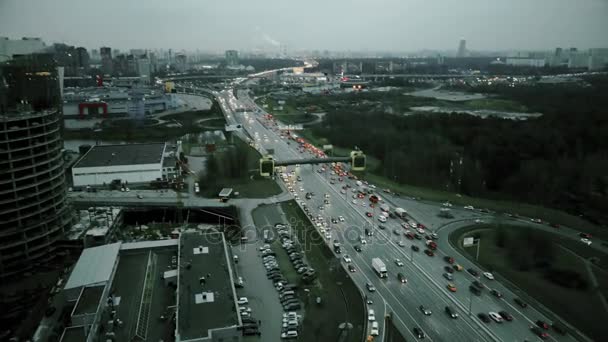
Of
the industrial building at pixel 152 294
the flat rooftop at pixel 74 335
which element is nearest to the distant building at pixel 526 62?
the industrial building at pixel 152 294

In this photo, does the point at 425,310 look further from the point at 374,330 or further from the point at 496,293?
the point at 496,293

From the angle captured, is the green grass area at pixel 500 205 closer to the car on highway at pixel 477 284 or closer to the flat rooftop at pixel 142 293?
the car on highway at pixel 477 284

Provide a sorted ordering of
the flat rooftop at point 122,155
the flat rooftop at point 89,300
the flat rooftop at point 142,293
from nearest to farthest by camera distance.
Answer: the flat rooftop at point 142,293, the flat rooftop at point 89,300, the flat rooftop at point 122,155

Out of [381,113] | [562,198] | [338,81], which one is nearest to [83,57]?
[338,81]

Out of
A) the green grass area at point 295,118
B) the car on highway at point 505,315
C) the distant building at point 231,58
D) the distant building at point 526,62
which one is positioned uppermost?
the distant building at point 231,58

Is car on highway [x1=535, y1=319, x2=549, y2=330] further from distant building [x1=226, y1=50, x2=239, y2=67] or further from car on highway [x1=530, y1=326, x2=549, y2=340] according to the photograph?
distant building [x1=226, y1=50, x2=239, y2=67]

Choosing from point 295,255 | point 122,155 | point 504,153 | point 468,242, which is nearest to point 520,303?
point 468,242

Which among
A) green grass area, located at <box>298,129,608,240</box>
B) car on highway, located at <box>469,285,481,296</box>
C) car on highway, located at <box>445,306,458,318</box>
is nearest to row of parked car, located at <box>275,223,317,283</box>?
car on highway, located at <box>445,306,458,318</box>
